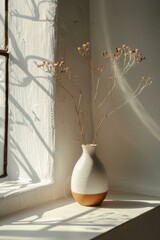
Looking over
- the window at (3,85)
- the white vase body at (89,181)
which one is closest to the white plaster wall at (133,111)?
the white vase body at (89,181)

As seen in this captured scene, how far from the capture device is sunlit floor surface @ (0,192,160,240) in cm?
99

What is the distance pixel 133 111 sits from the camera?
4.78 ft

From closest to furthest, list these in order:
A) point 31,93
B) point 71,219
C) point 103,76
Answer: point 71,219 → point 31,93 → point 103,76

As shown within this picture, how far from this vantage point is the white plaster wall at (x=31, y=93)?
138 centimetres

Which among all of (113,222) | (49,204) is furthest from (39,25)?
(113,222)

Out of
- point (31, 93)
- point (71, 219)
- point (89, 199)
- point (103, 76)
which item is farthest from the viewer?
point (103, 76)

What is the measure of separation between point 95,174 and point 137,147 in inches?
11.8

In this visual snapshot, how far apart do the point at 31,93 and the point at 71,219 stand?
1.79ft

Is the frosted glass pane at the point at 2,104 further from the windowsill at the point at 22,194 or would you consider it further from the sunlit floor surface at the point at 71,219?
the sunlit floor surface at the point at 71,219

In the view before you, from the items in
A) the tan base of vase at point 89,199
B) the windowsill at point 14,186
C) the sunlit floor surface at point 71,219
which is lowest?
the sunlit floor surface at point 71,219

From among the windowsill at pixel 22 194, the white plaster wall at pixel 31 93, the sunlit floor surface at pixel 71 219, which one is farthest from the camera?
the white plaster wall at pixel 31 93

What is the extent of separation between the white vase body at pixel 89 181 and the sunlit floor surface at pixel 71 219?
4cm

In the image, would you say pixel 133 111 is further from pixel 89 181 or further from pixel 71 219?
pixel 71 219

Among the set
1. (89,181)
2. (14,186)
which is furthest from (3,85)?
(89,181)
